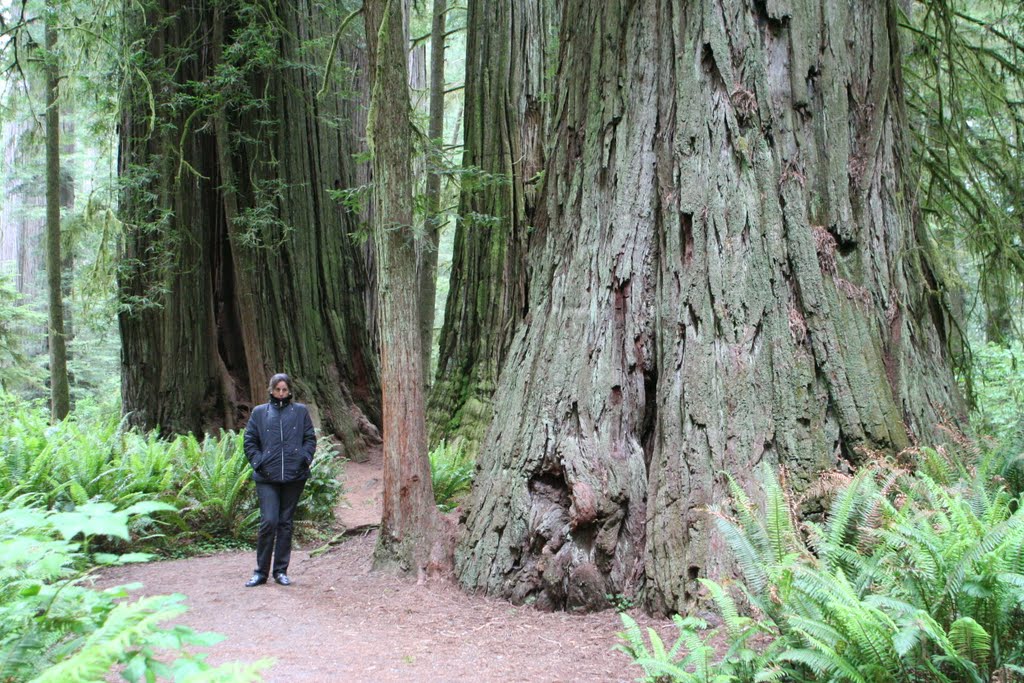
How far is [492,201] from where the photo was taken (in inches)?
427

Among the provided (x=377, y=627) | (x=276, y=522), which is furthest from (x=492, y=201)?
(x=377, y=627)

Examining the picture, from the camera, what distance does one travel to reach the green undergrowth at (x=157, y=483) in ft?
25.9

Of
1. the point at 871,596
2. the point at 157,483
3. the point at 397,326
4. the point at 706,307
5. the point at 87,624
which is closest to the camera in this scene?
the point at 87,624

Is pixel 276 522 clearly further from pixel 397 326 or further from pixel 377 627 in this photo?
pixel 397 326

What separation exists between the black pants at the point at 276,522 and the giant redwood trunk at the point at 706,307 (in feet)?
4.97

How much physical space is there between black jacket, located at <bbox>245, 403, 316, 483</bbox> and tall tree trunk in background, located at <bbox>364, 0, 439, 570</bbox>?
29.5 inches

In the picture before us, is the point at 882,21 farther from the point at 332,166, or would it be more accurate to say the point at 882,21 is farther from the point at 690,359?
the point at 332,166

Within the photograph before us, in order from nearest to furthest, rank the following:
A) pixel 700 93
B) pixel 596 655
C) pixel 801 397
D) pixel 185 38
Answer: pixel 596 655, pixel 801 397, pixel 700 93, pixel 185 38

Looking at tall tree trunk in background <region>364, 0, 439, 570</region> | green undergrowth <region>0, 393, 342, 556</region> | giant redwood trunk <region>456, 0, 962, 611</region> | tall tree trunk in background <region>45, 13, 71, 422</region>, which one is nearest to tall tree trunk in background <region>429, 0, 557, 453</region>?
green undergrowth <region>0, 393, 342, 556</region>

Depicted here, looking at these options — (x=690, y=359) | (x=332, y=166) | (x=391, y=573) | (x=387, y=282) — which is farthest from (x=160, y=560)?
Answer: (x=332, y=166)

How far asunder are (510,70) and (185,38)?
4.80 metres

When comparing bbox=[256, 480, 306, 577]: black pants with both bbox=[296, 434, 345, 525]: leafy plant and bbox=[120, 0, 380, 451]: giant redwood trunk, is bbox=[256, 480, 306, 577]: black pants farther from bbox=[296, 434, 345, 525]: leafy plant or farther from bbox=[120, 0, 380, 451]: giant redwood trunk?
bbox=[120, 0, 380, 451]: giant redwood trunk

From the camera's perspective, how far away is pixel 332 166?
42.5 feet

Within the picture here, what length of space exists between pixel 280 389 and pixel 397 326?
1.15 meters
